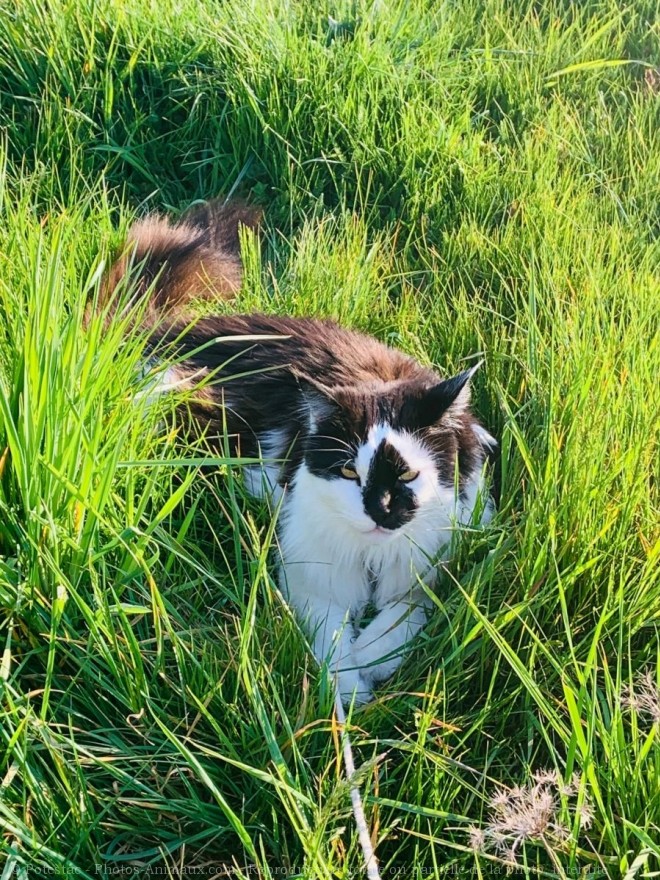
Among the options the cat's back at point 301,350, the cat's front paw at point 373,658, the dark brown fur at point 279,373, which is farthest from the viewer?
the cat's back at point 301,350

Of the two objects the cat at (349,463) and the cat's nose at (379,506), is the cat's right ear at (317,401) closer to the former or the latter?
the cat at (349,463)

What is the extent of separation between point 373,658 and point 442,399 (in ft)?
1.76

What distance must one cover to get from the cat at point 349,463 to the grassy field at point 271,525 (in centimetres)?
9

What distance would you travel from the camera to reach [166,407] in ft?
5.51

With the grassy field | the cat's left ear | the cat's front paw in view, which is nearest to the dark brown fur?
the cat's left ear

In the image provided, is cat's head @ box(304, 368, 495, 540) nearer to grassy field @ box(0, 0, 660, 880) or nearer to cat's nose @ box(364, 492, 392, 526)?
cat's nose @ box(364, 492, 392, 526)

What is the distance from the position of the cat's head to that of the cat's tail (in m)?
0.59

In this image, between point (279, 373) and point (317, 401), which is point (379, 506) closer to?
point (317, 401)

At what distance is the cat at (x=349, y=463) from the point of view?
1622 mm

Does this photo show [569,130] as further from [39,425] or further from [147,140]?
[39,425]

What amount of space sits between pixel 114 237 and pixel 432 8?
185cm

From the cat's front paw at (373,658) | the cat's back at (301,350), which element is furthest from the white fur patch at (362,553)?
the cat's back at (301,350)

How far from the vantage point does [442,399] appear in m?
1.66

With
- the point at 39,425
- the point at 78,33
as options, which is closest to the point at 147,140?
the point at 78,33
